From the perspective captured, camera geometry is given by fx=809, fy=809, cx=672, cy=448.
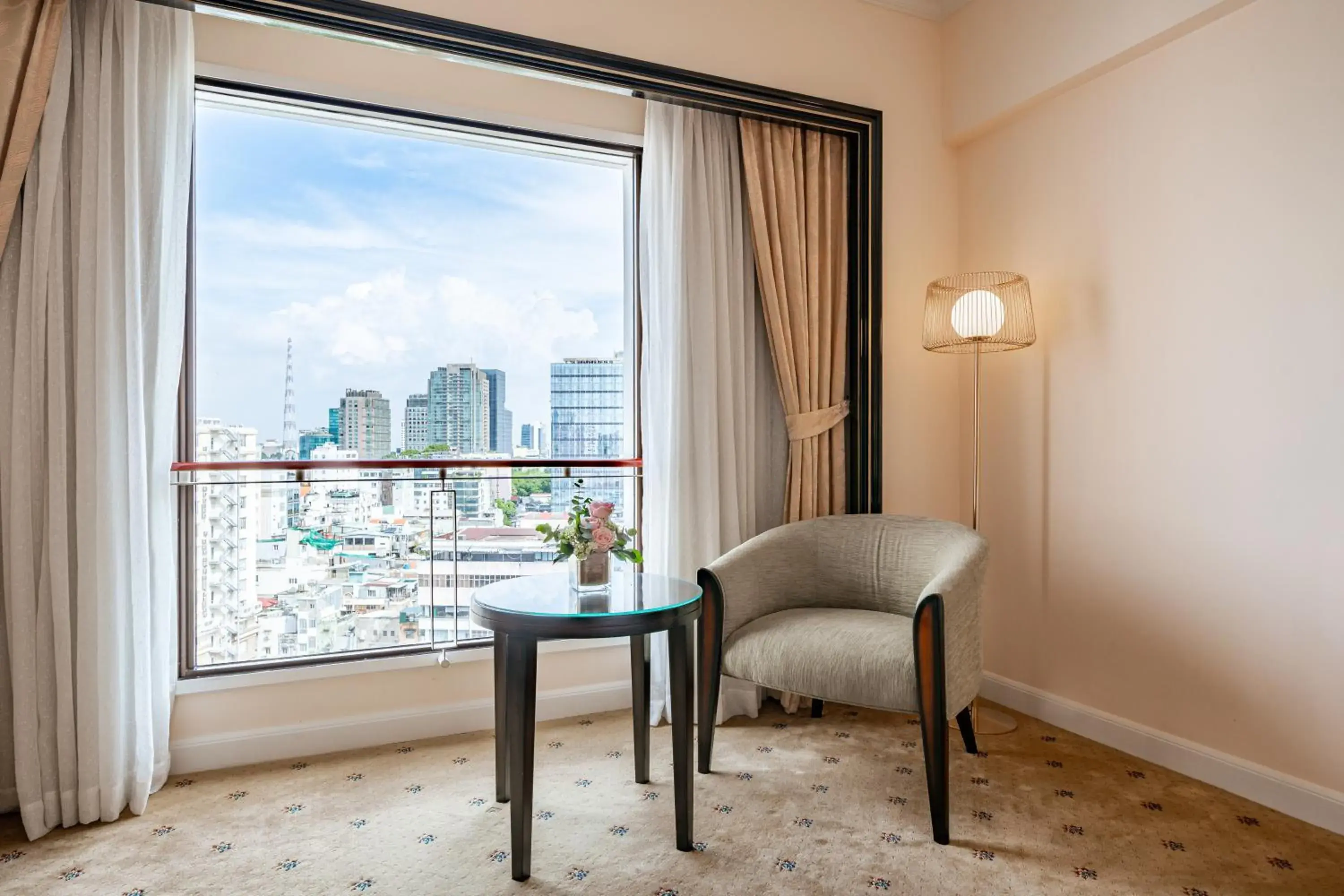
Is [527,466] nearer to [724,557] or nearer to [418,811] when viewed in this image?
[724,557]

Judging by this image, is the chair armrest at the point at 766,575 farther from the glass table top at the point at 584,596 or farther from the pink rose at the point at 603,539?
the pink rose at the point at 603,539

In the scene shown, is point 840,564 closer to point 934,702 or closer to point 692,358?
point 934,702

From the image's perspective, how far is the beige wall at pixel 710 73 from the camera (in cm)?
273

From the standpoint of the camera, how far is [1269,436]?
94.5 inches

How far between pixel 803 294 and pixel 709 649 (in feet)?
4.83

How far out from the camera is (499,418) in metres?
3.20

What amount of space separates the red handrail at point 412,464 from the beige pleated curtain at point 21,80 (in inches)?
33.7


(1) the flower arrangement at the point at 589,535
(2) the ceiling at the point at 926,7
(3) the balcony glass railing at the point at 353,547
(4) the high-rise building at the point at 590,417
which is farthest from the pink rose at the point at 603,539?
(2) the ceiling at the point at 926,7

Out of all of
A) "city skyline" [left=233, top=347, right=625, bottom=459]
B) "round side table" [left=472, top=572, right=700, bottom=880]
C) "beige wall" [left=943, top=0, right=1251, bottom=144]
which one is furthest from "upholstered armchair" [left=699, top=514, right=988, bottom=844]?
"beige wall" [left=943, top=0, right=1251, bottom=144]

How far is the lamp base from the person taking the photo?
2969 millimetres

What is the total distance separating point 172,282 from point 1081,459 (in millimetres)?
3157

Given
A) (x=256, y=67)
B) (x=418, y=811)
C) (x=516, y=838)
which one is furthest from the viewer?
(x=256, y=67)

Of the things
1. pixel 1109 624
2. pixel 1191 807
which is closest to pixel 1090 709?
pixel 1109 624

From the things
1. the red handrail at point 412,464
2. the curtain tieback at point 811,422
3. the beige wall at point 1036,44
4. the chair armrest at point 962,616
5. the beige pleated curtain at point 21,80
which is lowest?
the chair armrest at point 962,616
